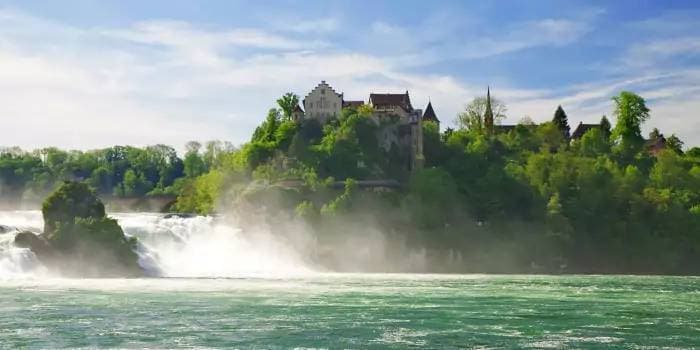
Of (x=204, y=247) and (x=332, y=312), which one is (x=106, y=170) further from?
(x=332, y=312)

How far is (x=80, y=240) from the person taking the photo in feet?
213

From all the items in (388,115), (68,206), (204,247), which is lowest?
(204,247)

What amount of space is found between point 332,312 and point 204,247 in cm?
4397

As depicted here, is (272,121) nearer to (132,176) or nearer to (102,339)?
(132,176)

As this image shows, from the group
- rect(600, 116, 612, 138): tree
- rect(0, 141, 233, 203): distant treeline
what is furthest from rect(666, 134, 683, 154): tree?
rect(0, 141, 233, 203): distant treeline

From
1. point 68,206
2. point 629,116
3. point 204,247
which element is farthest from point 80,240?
point 629,116

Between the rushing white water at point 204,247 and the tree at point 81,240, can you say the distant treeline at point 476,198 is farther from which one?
the tree at point 81,240

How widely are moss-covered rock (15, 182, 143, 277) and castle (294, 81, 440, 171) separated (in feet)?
133

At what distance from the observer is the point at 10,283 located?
2100 inches

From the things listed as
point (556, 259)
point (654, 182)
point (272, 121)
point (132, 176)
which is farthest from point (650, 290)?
point (132, 176)

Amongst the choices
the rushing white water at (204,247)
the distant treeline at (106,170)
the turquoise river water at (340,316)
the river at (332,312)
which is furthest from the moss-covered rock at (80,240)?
the distant treeline at (106,170)

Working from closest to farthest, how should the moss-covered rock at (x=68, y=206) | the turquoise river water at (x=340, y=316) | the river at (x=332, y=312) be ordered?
the turquoise river water at (x=340, y=316) → the river at (x=332, y=312) → the moss-covered rock at (x=68, y=206)

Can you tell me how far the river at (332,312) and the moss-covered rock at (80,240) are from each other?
1.85m

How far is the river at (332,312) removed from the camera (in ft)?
104
